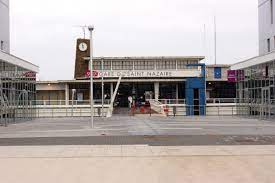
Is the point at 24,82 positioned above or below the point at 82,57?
below

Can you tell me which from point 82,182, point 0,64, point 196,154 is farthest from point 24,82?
point 82,182

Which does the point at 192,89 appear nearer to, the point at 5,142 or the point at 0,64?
the point at 0,64

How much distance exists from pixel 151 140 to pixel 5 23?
3627 centimetres

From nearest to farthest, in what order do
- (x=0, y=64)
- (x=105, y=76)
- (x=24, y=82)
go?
1. (x=0, y=64)
2. (x=24, y=82)
3. (x=105, y=76)

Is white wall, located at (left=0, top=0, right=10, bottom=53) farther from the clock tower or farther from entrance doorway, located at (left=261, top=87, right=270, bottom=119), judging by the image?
entrance doorway, located at (left=261, top=87, right=270, bottom=119)

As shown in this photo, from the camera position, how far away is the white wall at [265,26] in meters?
46.7

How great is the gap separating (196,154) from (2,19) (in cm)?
3918

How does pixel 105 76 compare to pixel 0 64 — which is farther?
pixel 105 76

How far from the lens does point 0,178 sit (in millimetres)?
10086

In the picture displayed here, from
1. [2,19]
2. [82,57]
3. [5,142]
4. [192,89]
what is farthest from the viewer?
[82,57]

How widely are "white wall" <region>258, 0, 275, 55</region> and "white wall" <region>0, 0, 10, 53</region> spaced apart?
26351 millimetres

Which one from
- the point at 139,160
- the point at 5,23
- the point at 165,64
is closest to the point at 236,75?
the point at 5,23

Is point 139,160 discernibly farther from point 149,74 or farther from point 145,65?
point 145,65

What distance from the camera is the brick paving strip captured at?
16359 millimetres
